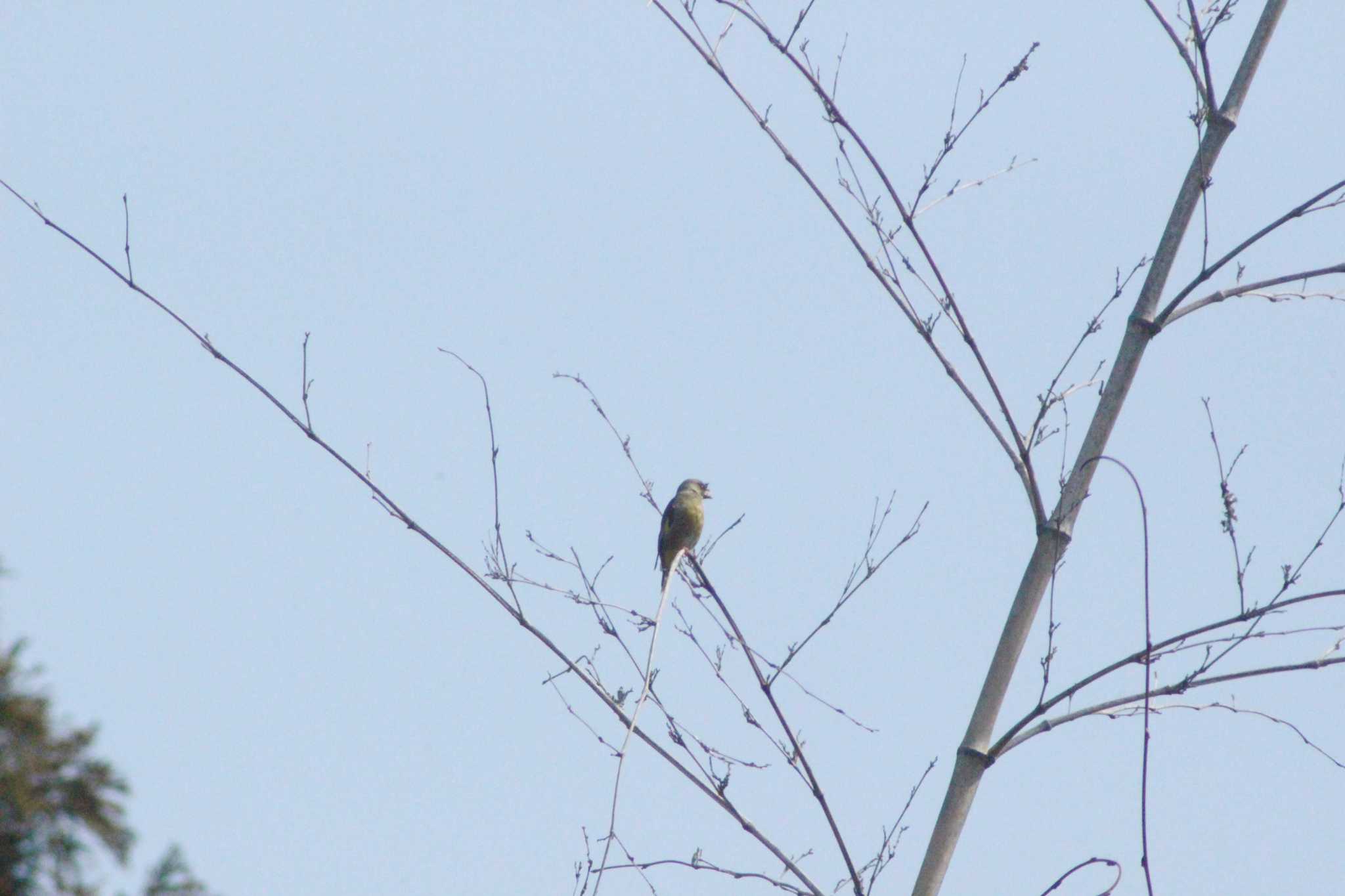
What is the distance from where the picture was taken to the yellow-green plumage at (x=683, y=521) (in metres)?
10.1

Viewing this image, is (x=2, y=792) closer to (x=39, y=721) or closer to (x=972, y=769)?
(x=39, y=721)

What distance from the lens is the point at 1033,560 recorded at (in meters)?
3.76

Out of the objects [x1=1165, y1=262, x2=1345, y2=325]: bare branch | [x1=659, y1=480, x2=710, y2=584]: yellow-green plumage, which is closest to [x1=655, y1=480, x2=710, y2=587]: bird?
[x1=659, y1=480, x2=710, y2=584]: yellow-green plumage

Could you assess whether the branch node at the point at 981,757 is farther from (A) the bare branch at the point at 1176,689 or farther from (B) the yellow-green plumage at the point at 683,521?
(B) the yellow-green plumage at the point at 683,521

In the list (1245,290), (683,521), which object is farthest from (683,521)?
(1245,290)

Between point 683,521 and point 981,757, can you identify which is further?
point 683,521

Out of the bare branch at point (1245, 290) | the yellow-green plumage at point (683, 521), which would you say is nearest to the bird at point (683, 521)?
the yellow-green plumage at point (683, 521)

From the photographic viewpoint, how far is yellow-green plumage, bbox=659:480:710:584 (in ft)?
33.0

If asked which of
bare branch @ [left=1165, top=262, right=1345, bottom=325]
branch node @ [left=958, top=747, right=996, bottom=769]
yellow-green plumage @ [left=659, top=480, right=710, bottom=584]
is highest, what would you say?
yellow-green plumage @ [left=659, top=480, right=710, bottom=584]

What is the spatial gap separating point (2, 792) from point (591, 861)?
2.74 m

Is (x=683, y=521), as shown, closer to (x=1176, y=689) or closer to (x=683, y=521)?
(x=683, y=521)

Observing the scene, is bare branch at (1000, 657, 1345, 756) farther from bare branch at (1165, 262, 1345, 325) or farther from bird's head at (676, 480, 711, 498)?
bird's head at (676, 480, 711, 498)

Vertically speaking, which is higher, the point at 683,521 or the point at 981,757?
the point at 683,521

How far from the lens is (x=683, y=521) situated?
33.0 ft
